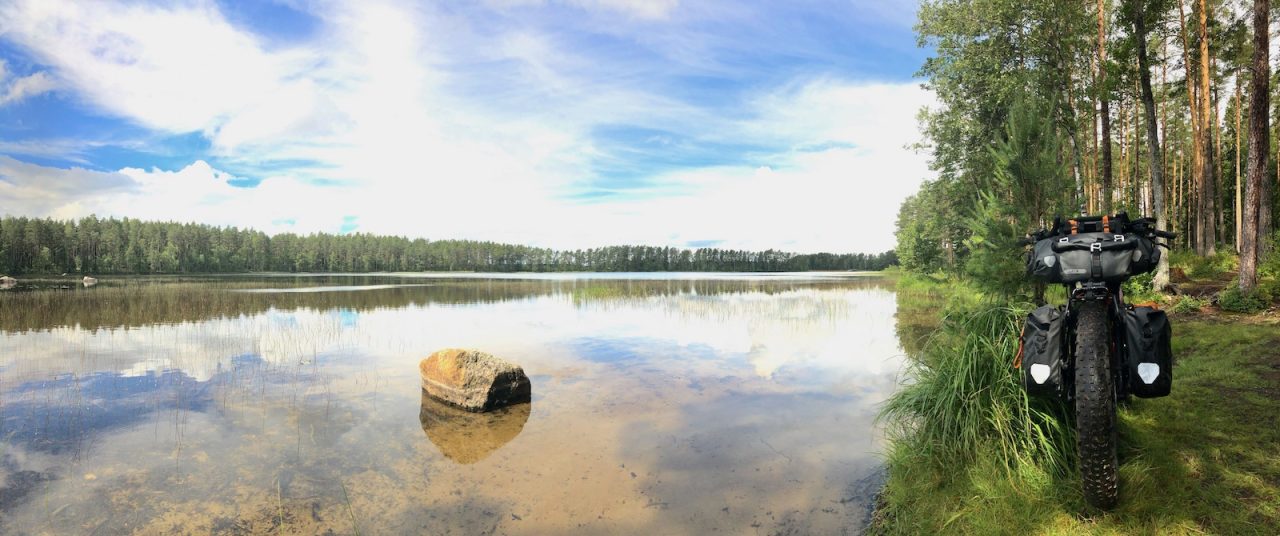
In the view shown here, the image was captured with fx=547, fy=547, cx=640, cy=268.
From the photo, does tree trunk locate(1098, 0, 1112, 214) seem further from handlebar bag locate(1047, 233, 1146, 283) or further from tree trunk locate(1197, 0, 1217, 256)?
handlebar bag locate(1047, 233, 1146, 283)

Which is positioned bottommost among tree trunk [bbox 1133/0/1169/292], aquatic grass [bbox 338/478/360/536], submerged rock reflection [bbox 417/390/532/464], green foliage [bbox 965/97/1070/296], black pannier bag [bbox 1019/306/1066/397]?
aquatic grass [bbox 338/478/360/536]

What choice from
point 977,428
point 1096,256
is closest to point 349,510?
point 977,428

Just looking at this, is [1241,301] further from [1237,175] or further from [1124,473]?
[1237,175]

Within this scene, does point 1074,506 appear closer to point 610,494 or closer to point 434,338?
point 610,494

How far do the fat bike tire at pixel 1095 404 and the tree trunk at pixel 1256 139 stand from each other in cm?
1251

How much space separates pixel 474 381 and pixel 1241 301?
1580cm

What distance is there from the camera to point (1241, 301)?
11.6 meters

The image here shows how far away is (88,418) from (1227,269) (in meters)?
35.3

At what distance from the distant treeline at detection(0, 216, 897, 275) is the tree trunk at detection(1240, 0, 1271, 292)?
440ft

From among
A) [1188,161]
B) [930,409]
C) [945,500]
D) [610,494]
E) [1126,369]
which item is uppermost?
[1188,161]

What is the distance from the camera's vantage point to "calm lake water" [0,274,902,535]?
567 cm

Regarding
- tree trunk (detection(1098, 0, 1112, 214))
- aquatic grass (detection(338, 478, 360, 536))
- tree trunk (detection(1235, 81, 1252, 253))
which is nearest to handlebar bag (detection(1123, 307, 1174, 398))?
aquatic grass (detection(338, 478, 360, 536))

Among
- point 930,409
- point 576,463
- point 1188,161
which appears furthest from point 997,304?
point 1188,161

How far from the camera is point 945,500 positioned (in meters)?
4.79
